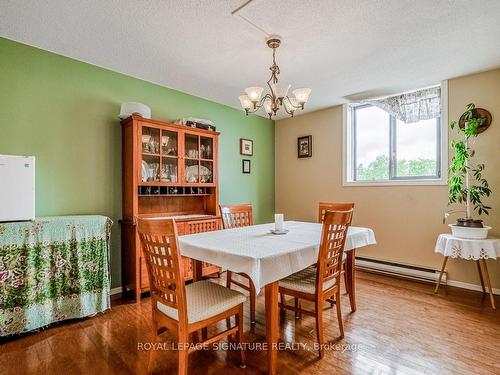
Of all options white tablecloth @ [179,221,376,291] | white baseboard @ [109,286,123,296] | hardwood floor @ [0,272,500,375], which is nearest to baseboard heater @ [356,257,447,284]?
hardwood floor @ [0,272,500,375]

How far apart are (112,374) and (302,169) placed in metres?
3.66

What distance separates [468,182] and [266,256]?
2.74 metres

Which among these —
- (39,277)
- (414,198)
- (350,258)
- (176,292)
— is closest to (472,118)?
(414,198)

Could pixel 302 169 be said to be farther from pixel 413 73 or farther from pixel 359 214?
pixel 413 73

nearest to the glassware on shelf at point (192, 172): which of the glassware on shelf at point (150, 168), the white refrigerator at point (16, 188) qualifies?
the glassware on shelf at point (150, 168)

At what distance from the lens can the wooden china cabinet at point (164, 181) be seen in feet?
9.05

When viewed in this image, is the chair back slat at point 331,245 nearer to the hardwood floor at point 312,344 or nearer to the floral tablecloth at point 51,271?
the hardwood floor at point 312,344

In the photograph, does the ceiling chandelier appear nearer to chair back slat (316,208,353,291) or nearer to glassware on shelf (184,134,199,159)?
chair back slat (316,208,353,291)

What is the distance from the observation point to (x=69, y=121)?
8.64 feet

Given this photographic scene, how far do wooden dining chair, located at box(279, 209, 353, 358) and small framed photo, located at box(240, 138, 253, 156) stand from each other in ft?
8.52

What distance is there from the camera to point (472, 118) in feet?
9.71

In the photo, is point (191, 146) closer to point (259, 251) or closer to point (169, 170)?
point (169, 170)

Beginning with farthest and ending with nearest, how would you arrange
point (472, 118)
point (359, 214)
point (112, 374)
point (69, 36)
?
point (359, 214) < point (472, 118) < point (69, 36) < point (112, 374)

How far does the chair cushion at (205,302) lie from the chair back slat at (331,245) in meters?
0.56
